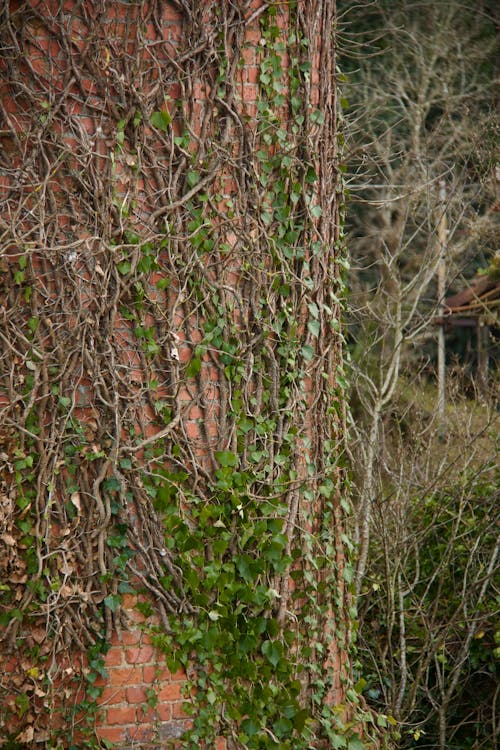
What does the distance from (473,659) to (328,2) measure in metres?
4.30

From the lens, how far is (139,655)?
3830 millimetres

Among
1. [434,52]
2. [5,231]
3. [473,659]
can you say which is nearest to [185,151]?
[5,231]

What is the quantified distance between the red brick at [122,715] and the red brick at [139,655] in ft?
A: 0.68

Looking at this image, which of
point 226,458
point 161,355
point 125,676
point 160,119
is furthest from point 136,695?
point 160,119

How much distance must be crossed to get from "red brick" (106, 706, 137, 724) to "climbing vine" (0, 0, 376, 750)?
0.12 metres

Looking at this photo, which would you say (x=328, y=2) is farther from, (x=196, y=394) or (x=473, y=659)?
(x=473, y=659)

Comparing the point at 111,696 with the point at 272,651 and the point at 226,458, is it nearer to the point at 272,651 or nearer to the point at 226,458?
the point at 272,651

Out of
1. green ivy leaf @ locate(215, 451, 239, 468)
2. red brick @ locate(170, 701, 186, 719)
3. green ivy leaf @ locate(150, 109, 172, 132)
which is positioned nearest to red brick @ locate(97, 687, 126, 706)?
red brick @ locate(170, 701, 186, 719)

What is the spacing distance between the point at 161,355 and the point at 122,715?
1656 millimetres

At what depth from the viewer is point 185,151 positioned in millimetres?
3930

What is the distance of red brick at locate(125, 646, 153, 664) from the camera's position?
3.82m

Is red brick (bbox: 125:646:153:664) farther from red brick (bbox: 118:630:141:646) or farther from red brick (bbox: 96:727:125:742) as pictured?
red brick (bbox: 96:727:125:742)

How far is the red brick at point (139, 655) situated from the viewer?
382 centimetres

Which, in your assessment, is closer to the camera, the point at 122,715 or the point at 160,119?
the point at 122,715
